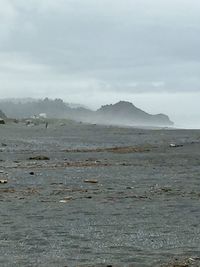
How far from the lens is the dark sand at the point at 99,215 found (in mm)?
9133

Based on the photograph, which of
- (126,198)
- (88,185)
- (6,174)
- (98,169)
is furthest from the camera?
(98,169)

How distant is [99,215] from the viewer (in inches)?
504

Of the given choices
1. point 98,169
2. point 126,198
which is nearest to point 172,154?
point 98,169

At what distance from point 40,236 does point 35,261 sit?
1801mm

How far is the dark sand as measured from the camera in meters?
9.13

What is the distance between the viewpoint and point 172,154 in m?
31.3

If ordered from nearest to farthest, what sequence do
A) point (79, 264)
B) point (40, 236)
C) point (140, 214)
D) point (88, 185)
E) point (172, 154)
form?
point (79, 264), point (40, 236), point (140, 214), point (88, 185), point (172, 154)

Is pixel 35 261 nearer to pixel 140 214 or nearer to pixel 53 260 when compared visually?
Answer: pixel 53 260

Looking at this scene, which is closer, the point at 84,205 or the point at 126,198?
the point at 84,205

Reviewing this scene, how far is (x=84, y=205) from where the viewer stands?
46.7 feet

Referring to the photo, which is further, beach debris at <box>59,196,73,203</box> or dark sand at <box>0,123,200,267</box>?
beach debris at <box>59,196,73,203</box>

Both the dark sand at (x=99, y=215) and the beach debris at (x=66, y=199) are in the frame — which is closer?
the dark sand at (x=99, y=215)

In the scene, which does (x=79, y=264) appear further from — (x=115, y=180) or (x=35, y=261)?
(x=115, y=180)

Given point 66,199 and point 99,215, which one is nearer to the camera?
point 99,215
